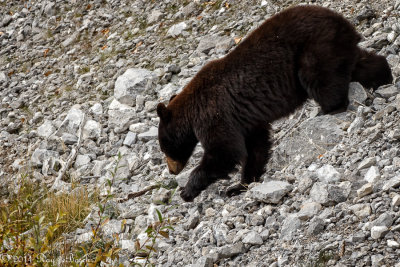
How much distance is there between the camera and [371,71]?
19.7ft

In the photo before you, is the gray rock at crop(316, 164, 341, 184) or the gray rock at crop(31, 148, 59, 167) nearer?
the gray rock at crop(316, 164, 341, 184)

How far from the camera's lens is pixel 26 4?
1320cm

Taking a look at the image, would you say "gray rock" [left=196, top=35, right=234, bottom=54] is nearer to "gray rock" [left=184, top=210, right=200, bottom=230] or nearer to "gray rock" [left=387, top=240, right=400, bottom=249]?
"gray rock" [left=184, top=210, right=200, bottom=230]

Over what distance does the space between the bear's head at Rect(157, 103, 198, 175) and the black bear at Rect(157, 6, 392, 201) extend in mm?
118

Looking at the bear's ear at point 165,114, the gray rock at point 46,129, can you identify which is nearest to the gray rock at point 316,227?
the bear's ear at point 165,114

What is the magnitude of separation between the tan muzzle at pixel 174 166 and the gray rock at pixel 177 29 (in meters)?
3.65

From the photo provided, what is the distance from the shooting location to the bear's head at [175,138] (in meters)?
6.41

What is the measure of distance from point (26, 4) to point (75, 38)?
8.09ft

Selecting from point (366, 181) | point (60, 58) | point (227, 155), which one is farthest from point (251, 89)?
point (60, 58)

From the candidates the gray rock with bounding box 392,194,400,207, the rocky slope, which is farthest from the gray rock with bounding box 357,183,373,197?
the gray rock with bounding box 392,194,400,207

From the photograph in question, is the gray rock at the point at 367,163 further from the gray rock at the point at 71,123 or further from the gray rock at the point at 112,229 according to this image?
the gray rock at the point at 71,123

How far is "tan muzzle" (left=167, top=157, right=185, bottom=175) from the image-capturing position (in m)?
6.70

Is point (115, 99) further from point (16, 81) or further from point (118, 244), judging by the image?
point (118, 244)

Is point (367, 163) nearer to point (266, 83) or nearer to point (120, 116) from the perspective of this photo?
point (266, 83)
